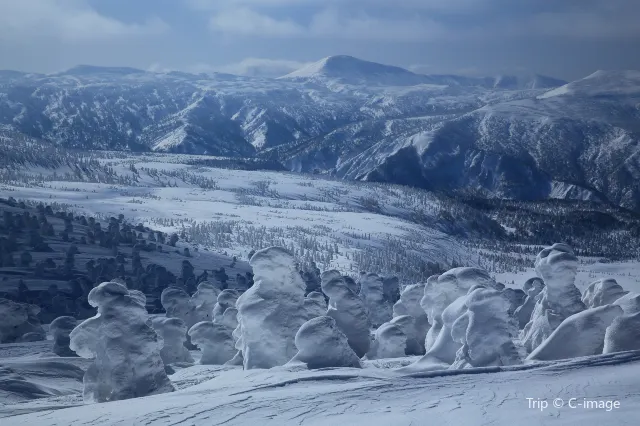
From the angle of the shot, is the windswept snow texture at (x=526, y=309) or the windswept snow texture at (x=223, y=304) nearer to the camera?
the windswept snow texture at (x=223, y=304)

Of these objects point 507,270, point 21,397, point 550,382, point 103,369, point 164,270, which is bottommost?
point 507,270

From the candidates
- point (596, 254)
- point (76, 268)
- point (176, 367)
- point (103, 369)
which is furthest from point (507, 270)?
point (103, 369)

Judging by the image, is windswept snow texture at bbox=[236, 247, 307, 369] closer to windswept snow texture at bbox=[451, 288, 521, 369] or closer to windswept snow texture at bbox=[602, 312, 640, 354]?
windswept snow texture at bbox=[451, 288, 521, 369]

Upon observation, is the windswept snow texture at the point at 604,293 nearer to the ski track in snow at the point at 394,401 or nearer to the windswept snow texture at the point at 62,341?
the ski track in snow at the point at 394,401

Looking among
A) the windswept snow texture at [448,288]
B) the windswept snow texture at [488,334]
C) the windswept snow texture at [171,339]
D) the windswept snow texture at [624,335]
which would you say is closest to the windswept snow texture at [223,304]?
the windswept snow texture at [171,339]

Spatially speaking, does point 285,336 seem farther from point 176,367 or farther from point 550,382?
point 550,382
